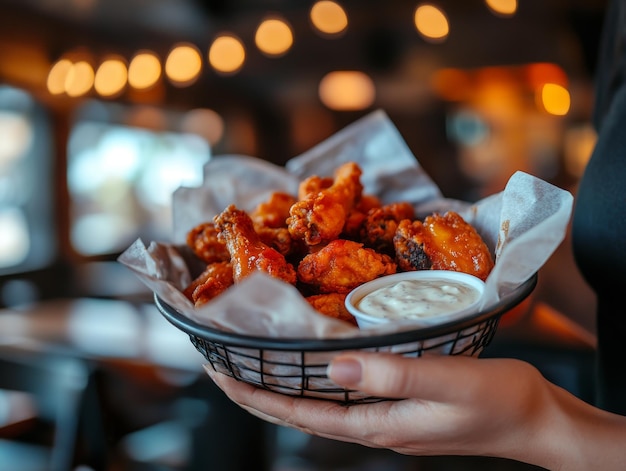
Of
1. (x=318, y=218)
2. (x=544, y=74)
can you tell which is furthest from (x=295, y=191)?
(x=544, y=74)

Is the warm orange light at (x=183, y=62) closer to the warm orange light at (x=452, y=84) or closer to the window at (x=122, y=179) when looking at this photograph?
the window at (x=122, y=179)

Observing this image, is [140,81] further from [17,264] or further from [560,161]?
[560,161]

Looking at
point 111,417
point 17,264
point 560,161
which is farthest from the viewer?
point 560,161

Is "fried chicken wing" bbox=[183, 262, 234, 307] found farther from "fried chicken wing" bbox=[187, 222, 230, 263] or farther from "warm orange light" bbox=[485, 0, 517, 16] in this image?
"warm orange light" bbox=[485, 0, 517, 16]

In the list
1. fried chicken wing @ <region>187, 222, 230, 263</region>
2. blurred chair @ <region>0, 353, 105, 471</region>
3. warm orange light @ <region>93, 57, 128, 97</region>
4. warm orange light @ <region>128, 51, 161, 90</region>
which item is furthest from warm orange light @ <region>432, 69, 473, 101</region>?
fried chicken wing @ <region>187, 222, 230, 263</region>

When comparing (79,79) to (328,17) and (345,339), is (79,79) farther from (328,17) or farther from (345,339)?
(345,339)

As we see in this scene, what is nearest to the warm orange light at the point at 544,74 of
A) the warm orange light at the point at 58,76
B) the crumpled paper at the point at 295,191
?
the warm orange light at the point at 58,76

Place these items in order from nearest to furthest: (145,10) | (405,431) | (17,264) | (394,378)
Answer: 1. (394,378)
2. (405,431)
3. (17,264)
4. (145,10)

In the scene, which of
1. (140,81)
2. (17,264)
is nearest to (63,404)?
(17,264)
